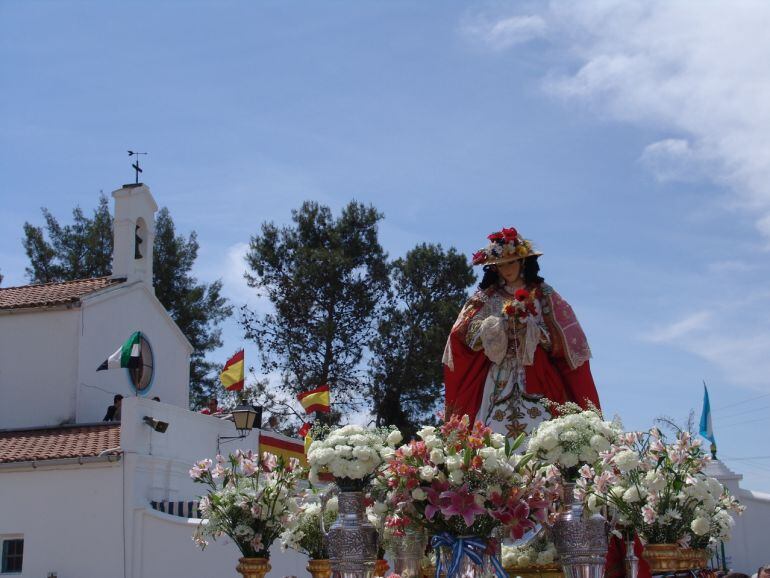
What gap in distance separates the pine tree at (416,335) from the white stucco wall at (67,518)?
1502 centimetres

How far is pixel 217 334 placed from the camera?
127 feet

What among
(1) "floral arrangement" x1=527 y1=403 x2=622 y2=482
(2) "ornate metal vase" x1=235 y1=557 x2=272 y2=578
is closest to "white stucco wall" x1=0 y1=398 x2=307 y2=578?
(2) "ornate metal vase" x1=235 y1=557 x2=272 y2=578

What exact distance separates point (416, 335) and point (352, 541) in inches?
1071

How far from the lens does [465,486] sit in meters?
5.99

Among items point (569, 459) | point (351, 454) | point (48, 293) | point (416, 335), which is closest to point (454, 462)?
point (569, 459)

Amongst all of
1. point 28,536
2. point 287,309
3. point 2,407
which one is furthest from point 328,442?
point 287,309

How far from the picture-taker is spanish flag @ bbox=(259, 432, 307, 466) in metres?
22.5

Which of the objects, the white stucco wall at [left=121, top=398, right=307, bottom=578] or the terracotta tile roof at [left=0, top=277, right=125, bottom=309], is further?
the terracotta tile roof at [left=0, top=277, right=125, bottom=309]

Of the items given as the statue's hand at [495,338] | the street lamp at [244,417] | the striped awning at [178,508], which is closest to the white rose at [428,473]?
the statue's hand at [495,338]

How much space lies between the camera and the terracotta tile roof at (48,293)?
22652mm

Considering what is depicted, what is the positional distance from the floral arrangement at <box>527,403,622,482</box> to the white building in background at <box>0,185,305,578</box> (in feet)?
39.6

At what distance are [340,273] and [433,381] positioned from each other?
5.16 meters

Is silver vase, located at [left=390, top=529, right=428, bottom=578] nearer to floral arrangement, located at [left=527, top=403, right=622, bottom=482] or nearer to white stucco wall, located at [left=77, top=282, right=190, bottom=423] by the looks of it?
floral arrangement, located at [left=527, top=403, right=622, bottom=482]

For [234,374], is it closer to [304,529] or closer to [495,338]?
[495,338]
